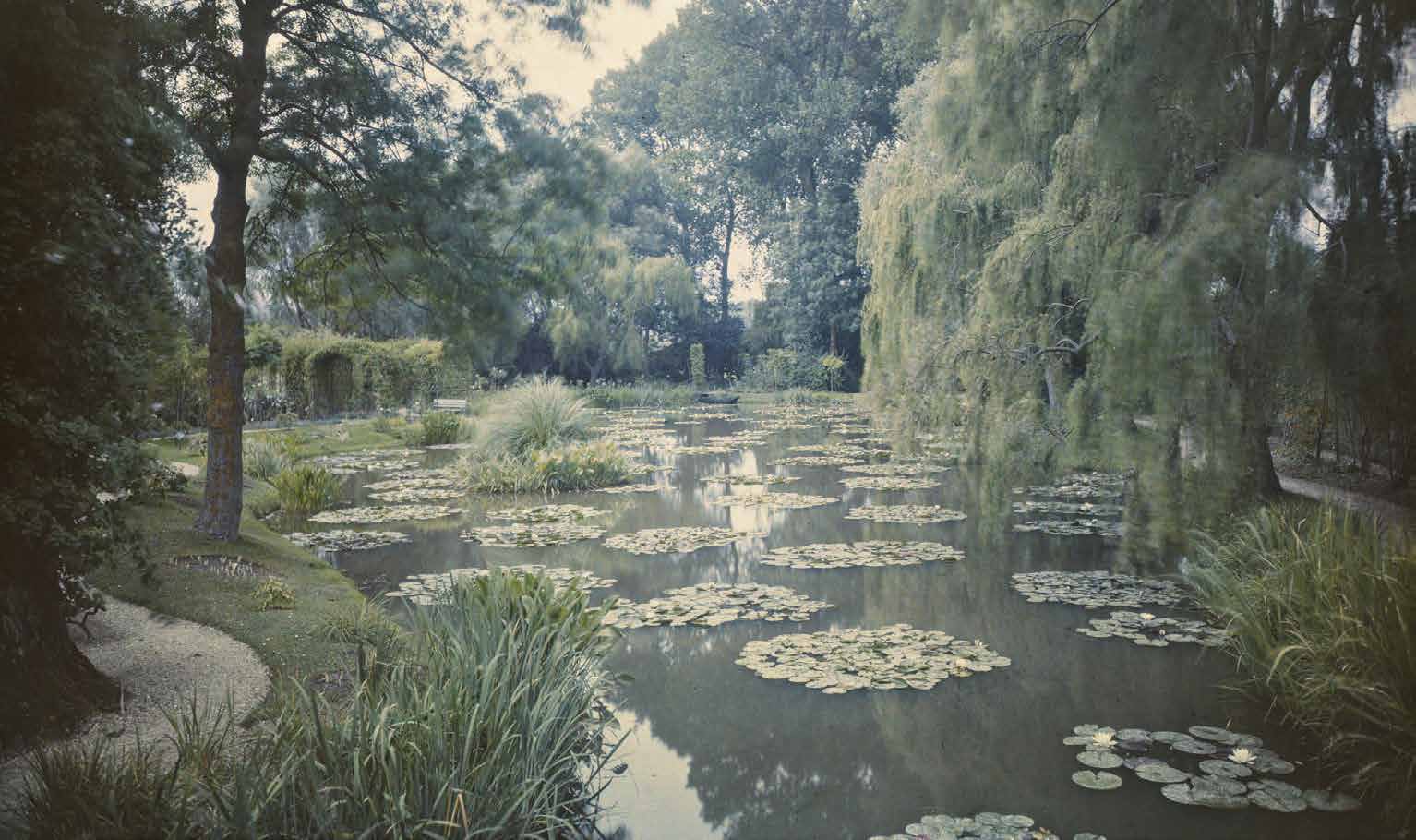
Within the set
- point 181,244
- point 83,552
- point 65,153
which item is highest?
point 65,153

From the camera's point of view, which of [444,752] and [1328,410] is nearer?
[444,752]

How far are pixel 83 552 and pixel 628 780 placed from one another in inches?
83.3

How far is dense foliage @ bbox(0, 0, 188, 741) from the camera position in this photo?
2.67m

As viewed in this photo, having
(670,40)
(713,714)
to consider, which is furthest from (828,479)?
(670,40)

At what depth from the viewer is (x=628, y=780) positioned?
3463mm

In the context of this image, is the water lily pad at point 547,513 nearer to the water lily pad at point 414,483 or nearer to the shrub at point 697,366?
the water lily pad at point 414,483

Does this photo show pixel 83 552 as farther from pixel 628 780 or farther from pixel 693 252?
pixel 693 252

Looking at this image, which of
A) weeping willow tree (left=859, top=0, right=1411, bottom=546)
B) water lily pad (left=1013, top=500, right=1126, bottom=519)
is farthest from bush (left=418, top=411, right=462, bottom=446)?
weeping willow tree (left=859, top=0, right=1411, bottom=546)

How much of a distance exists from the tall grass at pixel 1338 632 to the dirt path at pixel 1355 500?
23 centimetres

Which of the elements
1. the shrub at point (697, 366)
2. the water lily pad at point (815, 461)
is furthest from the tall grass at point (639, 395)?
the water lily pad at point (815, 461)

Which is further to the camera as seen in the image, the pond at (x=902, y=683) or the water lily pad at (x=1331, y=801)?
the pond at (x=902, y=683)

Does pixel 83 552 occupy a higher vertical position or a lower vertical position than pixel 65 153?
lower

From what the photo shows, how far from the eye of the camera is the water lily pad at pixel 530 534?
7.39m

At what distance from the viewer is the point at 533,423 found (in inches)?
462
